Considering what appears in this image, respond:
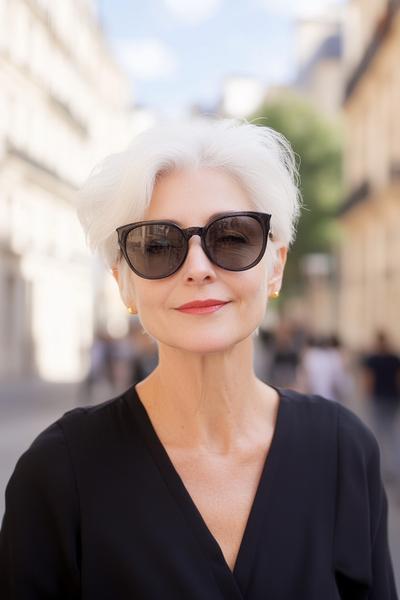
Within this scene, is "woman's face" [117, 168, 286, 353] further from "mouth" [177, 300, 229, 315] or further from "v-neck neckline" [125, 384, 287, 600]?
"v-neck neckline" [125, 384, 287, 600]

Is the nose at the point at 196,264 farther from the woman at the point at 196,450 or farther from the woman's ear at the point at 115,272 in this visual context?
the woman's ear at the point at 115,272

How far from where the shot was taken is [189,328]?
175cm

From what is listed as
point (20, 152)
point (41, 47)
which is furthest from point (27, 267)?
point (41, 47)

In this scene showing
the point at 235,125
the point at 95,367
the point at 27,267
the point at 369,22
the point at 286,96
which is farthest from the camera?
the point at 286,96

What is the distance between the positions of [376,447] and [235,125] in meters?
0.73

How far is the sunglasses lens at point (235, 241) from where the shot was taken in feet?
5.72

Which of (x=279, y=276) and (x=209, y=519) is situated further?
(x=279, y=276)

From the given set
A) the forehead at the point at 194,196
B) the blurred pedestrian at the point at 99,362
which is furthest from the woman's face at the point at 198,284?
the blurred pedestrian at the point at 99,362

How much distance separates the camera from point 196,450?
1.84 metres

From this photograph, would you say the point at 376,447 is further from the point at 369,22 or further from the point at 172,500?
the point at 369,22

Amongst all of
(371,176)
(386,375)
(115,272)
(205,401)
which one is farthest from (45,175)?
(205,401)

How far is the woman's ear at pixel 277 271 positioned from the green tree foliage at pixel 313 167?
37.8 metres

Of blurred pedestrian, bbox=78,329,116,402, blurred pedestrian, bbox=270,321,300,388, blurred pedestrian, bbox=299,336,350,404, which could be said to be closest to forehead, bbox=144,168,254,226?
blurred pedestrian, bbox=299,336,350,404

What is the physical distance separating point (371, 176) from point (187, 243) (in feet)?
92.8
